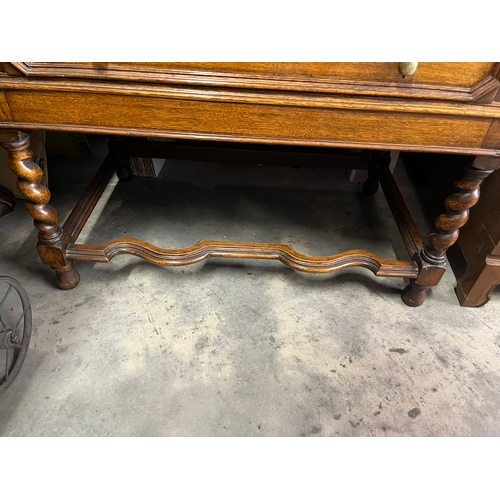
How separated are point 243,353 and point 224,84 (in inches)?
28.6

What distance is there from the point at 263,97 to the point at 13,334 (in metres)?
0.89

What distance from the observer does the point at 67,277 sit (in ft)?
4.10

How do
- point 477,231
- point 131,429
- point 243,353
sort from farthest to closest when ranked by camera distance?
point 477,231, point 243,353, point 131,429

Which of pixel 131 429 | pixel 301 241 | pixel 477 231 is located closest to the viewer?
pixel 131 429

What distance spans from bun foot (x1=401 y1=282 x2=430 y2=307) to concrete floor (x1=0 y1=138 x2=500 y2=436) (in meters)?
0.02

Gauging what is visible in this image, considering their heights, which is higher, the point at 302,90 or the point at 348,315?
the point at 302,90

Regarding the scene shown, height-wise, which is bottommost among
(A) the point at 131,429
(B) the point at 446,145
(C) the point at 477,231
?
(A) the point at 131,429

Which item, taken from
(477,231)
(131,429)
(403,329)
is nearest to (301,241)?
(403,329)

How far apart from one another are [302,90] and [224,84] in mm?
160

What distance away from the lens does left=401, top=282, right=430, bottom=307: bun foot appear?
1227 mm

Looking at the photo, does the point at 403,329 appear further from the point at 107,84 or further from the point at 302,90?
the point at 107,84

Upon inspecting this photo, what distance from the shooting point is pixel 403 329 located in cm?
121

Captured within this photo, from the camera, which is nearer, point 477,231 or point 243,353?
point 243,353

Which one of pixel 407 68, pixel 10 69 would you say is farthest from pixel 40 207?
pixel 407 68
